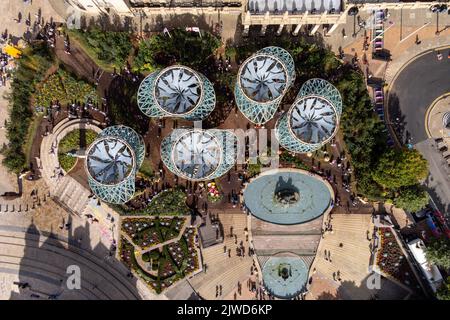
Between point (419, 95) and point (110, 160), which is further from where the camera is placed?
point (419, 95)

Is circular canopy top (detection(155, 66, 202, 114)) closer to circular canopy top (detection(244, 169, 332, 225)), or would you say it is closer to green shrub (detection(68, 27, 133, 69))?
green shrub (detection(68, 27, 133, 69))

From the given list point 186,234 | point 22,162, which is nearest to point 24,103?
point 22,162

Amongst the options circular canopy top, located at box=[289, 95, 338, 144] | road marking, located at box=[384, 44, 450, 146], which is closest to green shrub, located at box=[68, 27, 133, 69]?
circular canopy top, located at box=[289, 95, 338, 144]

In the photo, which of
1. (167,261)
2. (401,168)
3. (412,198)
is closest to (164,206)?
(167,261)

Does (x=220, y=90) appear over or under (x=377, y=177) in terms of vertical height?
over

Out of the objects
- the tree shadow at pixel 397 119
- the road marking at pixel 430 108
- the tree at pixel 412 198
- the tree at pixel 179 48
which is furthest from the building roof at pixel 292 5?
the tree at pixel 412 198

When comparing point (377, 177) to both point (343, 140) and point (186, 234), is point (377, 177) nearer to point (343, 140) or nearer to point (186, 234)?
point (343, 140)

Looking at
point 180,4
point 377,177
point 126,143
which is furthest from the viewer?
point 180,4

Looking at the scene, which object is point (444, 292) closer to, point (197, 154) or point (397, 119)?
point (397, 119)
